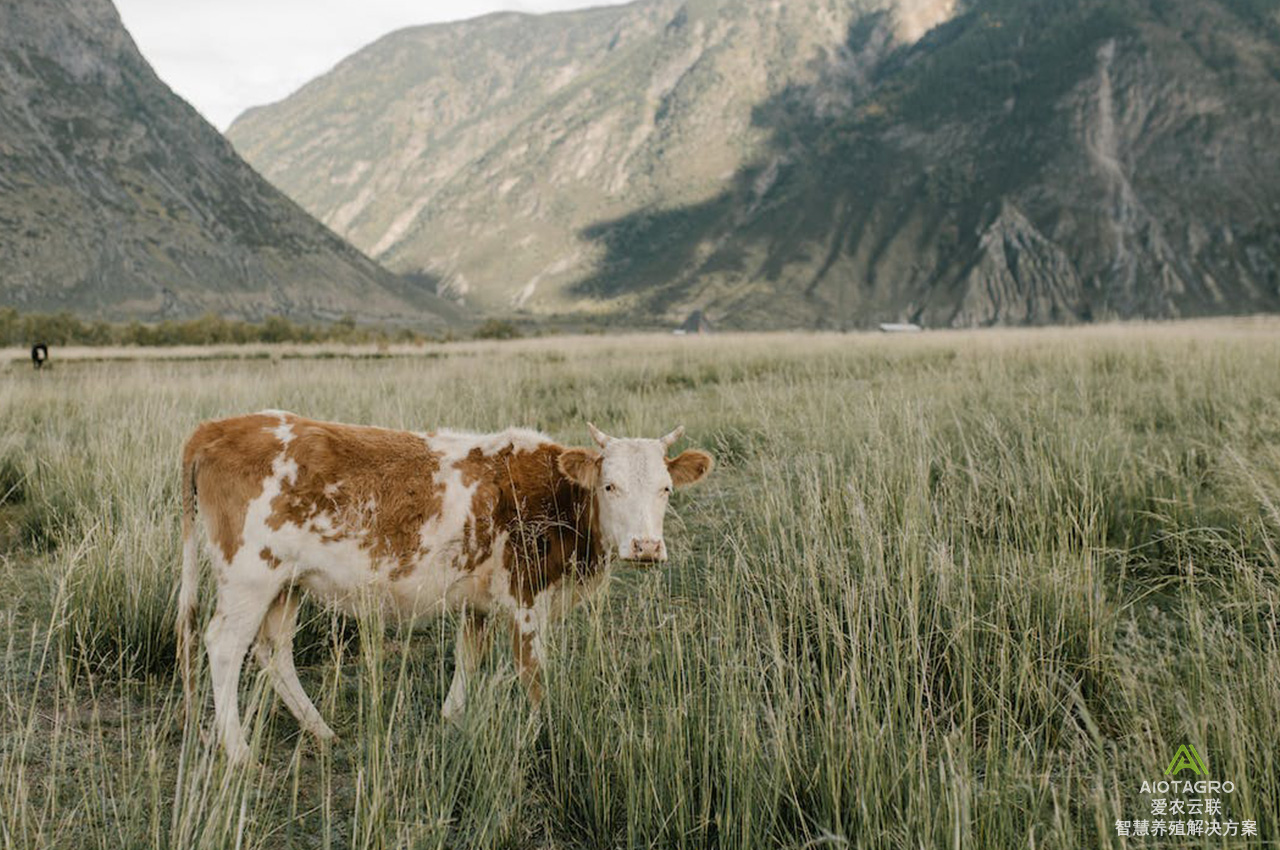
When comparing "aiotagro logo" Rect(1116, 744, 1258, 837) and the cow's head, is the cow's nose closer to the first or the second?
the cow's head

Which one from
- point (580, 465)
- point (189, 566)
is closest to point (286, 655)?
point (189, 566)

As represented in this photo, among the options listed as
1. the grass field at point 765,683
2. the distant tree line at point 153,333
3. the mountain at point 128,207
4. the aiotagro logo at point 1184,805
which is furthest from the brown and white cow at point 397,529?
the mountain at point 128,207

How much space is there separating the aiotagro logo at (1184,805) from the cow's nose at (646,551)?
183 centimetres

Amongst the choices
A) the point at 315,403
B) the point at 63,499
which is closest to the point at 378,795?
the point at 63,499

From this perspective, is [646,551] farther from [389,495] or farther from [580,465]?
[389,495]

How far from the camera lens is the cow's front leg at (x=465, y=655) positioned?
121 inches

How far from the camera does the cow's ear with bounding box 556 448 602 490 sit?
3.62 metres

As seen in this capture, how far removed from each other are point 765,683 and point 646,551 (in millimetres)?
757

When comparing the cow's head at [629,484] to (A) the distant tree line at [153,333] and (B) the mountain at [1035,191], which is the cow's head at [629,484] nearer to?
(A) the distant tree line at [153,333]

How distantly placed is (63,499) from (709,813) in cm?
612

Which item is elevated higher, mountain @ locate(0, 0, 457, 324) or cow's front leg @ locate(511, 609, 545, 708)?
mountain @ locate(0, 0, 457, 324)

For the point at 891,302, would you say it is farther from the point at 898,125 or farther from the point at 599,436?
the point at 599,436

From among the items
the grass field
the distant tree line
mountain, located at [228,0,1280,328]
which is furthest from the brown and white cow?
mountain, located at [228,0,1280,328]

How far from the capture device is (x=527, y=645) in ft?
11.7
